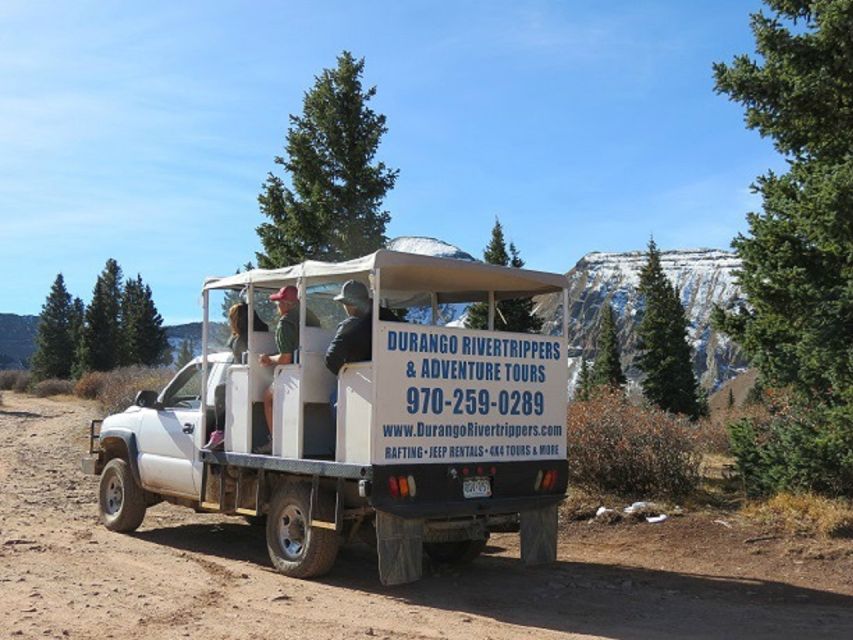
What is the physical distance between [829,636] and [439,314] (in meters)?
5.11

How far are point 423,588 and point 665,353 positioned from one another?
1478 inches

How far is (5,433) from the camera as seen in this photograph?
82.6ft

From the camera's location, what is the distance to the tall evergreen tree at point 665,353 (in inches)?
1686

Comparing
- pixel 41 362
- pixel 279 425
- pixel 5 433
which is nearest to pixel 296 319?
pixel 279 425

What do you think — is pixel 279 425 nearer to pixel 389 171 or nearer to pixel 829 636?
pixel 829 636

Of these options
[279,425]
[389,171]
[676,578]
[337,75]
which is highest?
[337,75]

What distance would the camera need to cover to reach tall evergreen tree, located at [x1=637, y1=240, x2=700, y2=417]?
42.8 meters

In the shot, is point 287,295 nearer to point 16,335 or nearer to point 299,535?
point 299,535

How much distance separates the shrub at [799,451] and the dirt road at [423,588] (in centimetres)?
111

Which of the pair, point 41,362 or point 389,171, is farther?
point 41,362

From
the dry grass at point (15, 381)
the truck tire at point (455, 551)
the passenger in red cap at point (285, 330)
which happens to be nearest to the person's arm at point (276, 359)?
the passenger in red cap at point (285, 330)

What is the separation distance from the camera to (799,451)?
35.1ft

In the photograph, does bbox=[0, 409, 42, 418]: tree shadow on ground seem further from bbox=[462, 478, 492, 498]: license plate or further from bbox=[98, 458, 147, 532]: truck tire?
bbox=[462, 478, 492, 498]: license plate

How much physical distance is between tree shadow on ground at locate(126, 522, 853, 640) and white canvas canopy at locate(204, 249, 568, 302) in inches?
109
